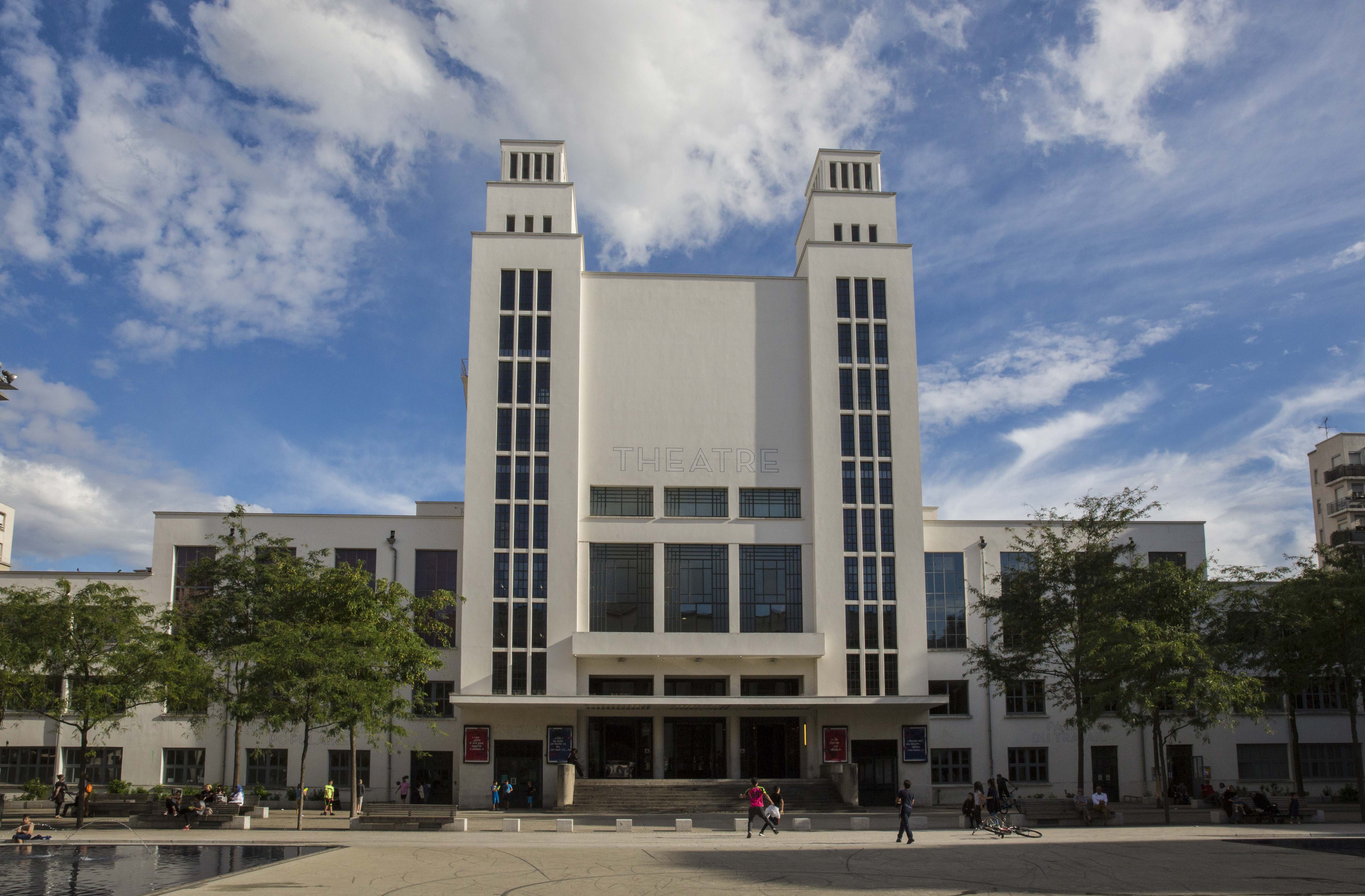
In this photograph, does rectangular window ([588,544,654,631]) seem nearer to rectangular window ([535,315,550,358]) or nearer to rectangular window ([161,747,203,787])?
rectangular window ([535,315,550,358])

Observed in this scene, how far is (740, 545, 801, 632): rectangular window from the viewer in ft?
148

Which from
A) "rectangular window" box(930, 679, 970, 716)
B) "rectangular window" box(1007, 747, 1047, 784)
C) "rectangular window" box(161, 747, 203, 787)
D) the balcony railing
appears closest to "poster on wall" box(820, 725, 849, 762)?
"rectangular window" box(930, 679, 970, 716)

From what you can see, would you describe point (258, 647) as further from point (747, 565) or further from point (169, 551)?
point (747, 565)

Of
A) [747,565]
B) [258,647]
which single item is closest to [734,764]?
[747,565]

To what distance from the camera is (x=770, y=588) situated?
45.4 m

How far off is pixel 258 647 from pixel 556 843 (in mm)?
11462

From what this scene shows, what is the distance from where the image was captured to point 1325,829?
33875 mm

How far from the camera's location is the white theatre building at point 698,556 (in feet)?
144

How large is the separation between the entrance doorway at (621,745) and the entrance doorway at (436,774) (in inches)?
231

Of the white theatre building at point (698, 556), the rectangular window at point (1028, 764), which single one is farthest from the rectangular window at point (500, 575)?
the rectangular window at point (1028, 764)

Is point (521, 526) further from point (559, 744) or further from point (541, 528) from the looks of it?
point (559, 744)

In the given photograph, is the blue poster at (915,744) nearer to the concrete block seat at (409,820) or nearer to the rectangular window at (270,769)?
the concrete block seat at (409,820)

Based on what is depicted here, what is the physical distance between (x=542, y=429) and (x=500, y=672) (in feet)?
34.2

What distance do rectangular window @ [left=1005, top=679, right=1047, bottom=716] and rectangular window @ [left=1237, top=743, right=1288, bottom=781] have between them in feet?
31.7
